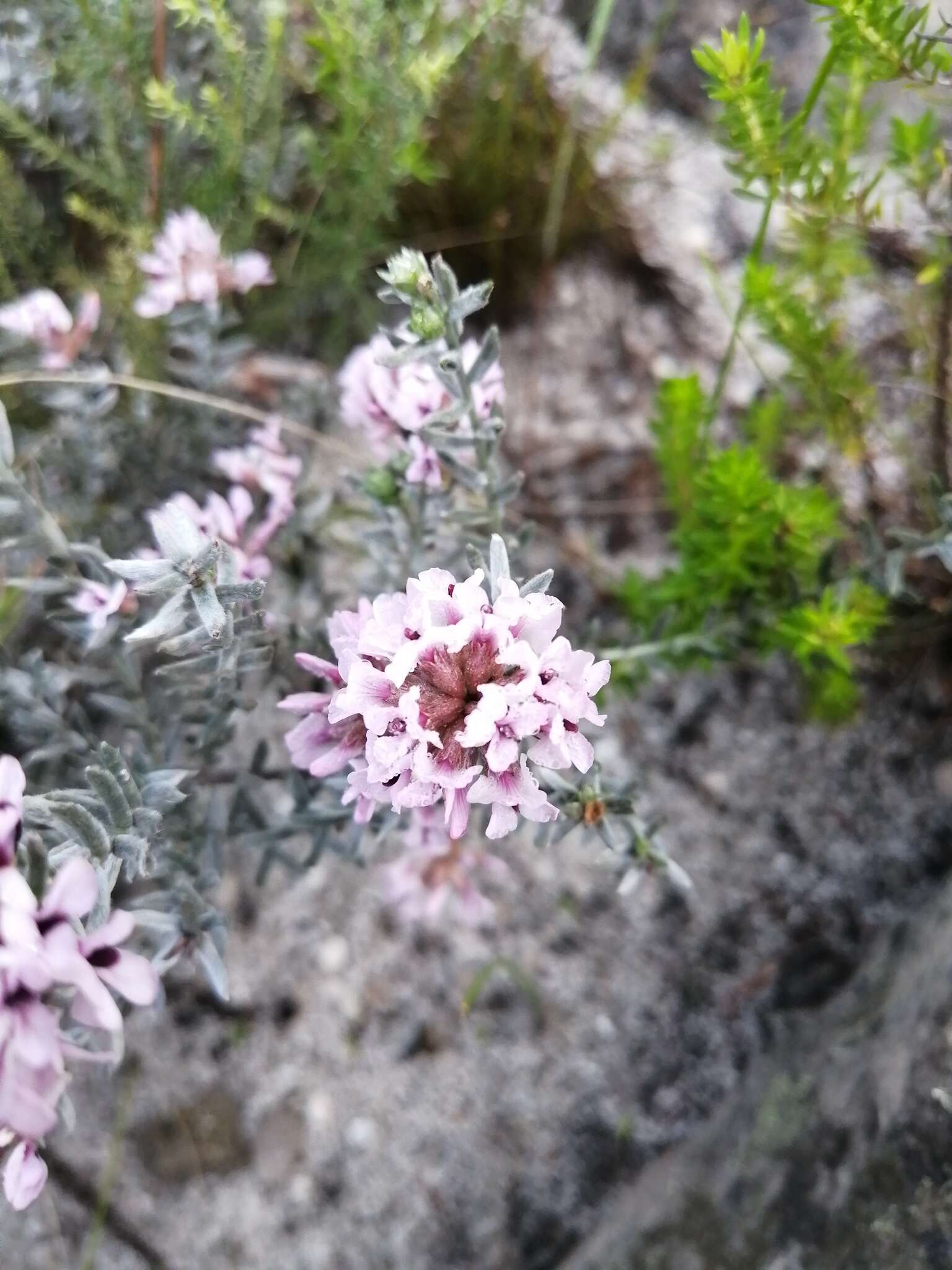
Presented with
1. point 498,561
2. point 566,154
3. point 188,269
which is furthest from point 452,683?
point 566,154

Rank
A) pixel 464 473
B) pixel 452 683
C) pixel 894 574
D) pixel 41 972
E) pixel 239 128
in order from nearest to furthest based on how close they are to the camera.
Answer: pixel 41 972, pixel 452 683, pixel 464 473, pixel 894 574, pixel 239 128

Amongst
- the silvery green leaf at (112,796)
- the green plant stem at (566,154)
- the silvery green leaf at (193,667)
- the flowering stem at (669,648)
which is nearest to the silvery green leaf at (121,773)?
the silvery green leaf at (112,796)

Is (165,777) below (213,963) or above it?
above

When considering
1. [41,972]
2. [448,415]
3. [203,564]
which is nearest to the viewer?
[41,972]

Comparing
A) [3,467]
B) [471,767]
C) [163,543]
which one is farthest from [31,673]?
[471,767]

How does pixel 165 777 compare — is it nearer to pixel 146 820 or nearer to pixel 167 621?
pixel 146 820

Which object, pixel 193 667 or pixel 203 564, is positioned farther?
pixel 193 667
